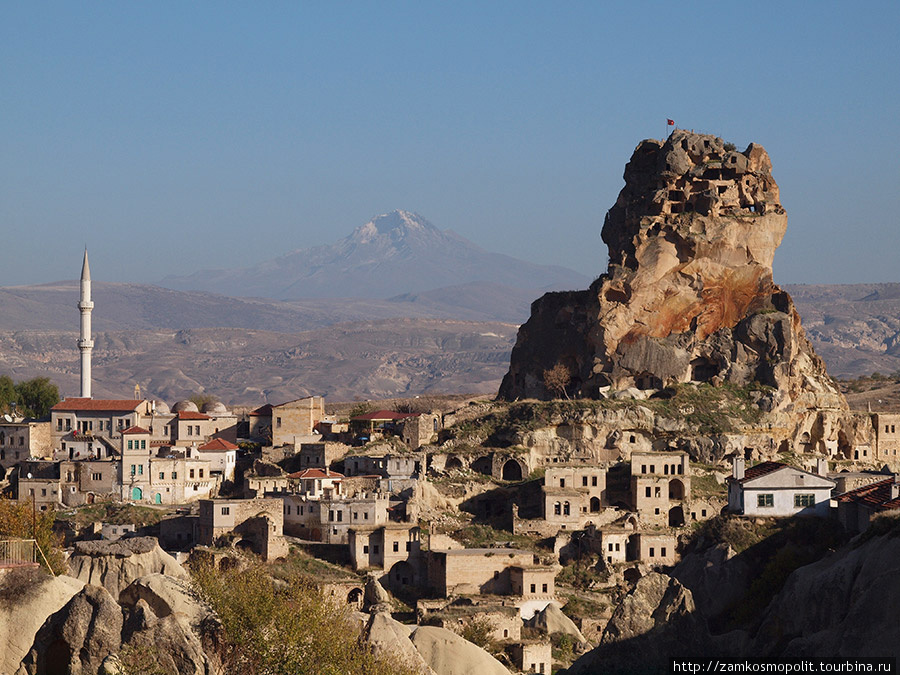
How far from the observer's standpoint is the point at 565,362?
A: 3541 inches

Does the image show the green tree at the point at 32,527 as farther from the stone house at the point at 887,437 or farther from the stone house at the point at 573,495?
the stone house at the point at 887,437

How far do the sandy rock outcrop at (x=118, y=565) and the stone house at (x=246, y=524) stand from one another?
10.9m

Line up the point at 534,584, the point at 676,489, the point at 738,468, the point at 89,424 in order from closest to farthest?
the point at 534,584 → the point at 738,468 → the point at 676,489 → the point at 89,424

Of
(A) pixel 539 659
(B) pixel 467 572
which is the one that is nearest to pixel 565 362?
(B) pixel 467 572

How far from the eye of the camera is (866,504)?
195 ft

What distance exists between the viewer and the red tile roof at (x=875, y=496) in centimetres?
5772

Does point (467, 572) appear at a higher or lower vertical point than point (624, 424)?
lower

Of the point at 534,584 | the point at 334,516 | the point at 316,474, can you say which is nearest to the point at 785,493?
the point at 534,584

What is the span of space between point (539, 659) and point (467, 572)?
8.61 meters

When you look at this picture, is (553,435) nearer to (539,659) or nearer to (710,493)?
(710,493)

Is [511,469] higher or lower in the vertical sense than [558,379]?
lower

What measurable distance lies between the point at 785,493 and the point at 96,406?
114 feet

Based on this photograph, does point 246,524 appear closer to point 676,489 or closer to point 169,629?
point 676,489

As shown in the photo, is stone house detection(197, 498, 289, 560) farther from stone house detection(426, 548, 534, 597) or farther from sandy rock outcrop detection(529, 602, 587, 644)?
sandy rock outcrop detection(529, 602, 587, 644)
